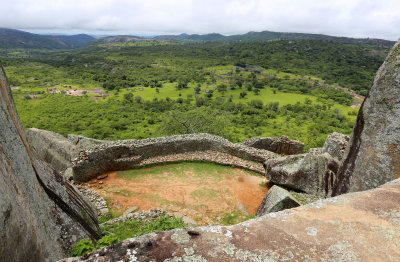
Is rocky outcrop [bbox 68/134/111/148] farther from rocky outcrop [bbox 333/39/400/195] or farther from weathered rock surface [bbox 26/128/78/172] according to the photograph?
rocky outcrop [bbox 333/39/400/195]

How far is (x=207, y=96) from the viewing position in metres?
76.6

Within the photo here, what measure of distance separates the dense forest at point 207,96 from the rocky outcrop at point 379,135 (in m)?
19.1

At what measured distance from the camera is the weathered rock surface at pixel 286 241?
275 centimetres

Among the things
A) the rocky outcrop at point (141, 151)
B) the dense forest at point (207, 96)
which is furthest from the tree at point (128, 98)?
the rocky outcrop at point (141, 151)

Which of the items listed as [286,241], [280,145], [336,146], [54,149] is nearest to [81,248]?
[286,241]

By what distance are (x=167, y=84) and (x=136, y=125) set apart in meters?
48.4

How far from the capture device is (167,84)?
3787 inches

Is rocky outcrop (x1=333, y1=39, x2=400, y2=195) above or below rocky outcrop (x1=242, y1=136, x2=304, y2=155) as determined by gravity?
above

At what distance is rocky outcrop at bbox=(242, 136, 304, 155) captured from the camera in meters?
20.8

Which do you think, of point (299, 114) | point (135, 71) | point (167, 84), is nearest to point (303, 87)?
point (299, 114)

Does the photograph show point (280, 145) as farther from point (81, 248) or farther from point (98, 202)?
point (81, 248)

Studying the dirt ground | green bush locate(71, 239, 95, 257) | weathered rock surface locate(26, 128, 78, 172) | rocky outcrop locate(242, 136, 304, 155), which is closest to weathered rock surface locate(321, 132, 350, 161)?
the dirt ground

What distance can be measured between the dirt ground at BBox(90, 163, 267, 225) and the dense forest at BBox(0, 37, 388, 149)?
10343 mm

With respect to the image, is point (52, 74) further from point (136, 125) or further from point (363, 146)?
point (363, 146)
